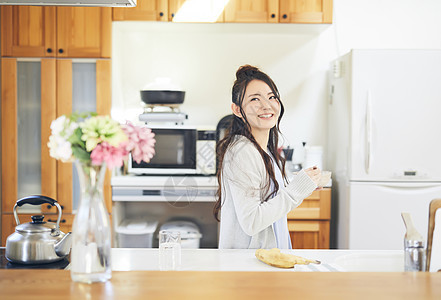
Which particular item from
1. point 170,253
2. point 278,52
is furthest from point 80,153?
point 278,52

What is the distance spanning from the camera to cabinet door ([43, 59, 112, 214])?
3582mm

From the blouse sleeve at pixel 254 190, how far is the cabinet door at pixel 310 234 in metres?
1.65

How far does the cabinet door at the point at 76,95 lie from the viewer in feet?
11.8

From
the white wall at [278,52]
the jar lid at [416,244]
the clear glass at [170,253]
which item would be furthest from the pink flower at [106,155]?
the white wall at [278,52]

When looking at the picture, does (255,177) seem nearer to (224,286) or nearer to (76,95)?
(224,286)

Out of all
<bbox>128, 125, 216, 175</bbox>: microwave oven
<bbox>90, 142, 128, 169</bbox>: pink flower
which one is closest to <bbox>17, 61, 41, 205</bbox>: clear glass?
<bbox>128, 125, 216, 175</bbox>: microwave oven

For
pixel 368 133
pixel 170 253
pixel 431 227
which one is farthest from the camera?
pixel 368 133

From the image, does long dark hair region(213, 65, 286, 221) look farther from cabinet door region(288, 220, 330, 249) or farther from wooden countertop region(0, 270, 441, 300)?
cabinet door region(288, 220, 330, 249)

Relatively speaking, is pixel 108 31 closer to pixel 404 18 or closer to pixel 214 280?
pixel 404 18

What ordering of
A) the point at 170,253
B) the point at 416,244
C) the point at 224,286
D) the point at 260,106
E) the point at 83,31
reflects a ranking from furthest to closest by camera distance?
the point at 83,31, the point at 260,106, the point at 170,253, the point at 416,244, the point at 224,286

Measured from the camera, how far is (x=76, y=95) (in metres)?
3.62

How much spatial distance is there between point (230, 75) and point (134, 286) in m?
3.19

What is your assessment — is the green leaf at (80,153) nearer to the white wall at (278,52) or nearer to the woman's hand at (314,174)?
the woman's hand at (314,174)

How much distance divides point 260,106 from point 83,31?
2.00 metres
